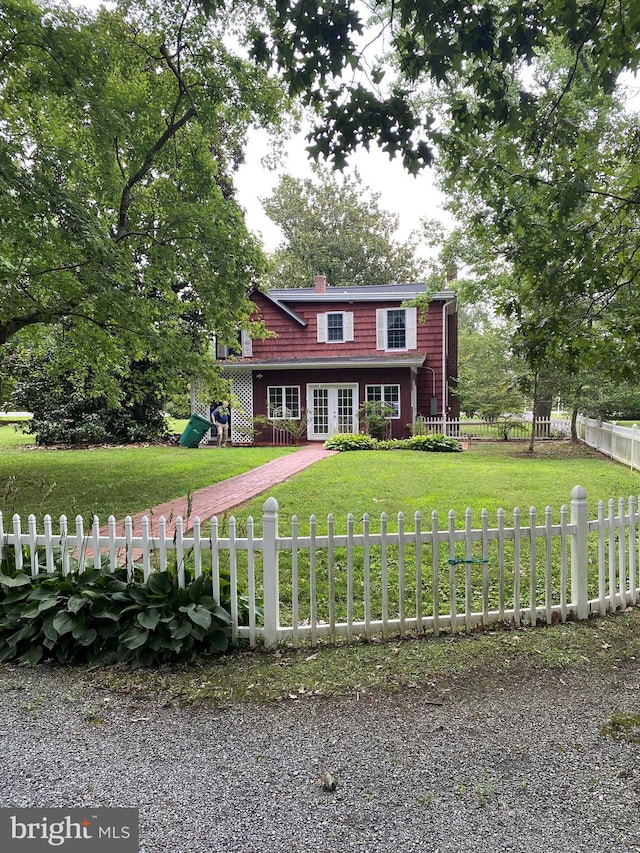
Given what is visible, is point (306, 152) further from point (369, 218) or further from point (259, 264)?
point (369, 218)

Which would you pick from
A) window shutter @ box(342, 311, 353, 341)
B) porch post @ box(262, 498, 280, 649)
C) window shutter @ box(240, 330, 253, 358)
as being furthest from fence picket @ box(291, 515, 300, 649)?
window shutter @ box(240, 330, 253, 358)

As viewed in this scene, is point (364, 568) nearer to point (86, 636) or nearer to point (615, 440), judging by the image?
point (86, 636)

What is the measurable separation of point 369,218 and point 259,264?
31430 mm

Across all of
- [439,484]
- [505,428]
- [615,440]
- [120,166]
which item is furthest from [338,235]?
[439,484]

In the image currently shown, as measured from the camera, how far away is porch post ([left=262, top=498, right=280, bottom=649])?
11.7 feet

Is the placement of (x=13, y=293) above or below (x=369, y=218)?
below

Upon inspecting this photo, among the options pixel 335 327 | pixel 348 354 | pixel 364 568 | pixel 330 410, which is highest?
pixel 335 327

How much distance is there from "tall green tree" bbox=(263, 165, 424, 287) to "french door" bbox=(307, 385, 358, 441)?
2055cm

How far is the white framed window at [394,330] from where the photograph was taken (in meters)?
19.8

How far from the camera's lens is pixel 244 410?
2023cm

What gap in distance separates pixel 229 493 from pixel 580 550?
19.8 feet

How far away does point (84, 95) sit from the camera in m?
7.29

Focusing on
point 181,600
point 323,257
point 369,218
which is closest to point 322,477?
point 181,600

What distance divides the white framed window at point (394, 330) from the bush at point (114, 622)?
17.3 m
